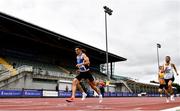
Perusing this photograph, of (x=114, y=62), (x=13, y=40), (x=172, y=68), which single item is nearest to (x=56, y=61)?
(x=13, y=40)

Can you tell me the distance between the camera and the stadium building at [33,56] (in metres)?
38.8

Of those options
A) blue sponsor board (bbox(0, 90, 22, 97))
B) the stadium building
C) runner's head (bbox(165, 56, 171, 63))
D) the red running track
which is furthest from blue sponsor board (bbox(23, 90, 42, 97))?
runner's head (bbox(165, 56, 171, 63))

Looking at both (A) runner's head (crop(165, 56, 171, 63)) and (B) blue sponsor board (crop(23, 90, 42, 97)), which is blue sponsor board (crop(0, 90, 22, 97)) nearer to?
(B) blue sponsor board (crop(23, 90, 42, 97))

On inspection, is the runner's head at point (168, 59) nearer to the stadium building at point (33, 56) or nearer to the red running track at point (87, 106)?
the red running track at point (87, 106)

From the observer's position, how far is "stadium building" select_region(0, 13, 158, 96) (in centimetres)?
3878

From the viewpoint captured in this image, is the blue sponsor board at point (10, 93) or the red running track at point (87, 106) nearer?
the red running track at point (87, 106)

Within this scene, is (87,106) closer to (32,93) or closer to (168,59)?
(168,59)

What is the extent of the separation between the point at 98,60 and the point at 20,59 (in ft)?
81.0

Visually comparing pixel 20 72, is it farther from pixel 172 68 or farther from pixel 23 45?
pixel 172 68

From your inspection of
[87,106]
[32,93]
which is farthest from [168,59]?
[32,93]

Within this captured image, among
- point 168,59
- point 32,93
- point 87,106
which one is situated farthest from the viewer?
point 32,93

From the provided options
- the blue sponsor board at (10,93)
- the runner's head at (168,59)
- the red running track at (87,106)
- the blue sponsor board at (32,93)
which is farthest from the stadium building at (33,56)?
the runner's head at (168,59)

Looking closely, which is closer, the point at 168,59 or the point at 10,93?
the point at 168,59

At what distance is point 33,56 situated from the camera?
47344 millimetres
